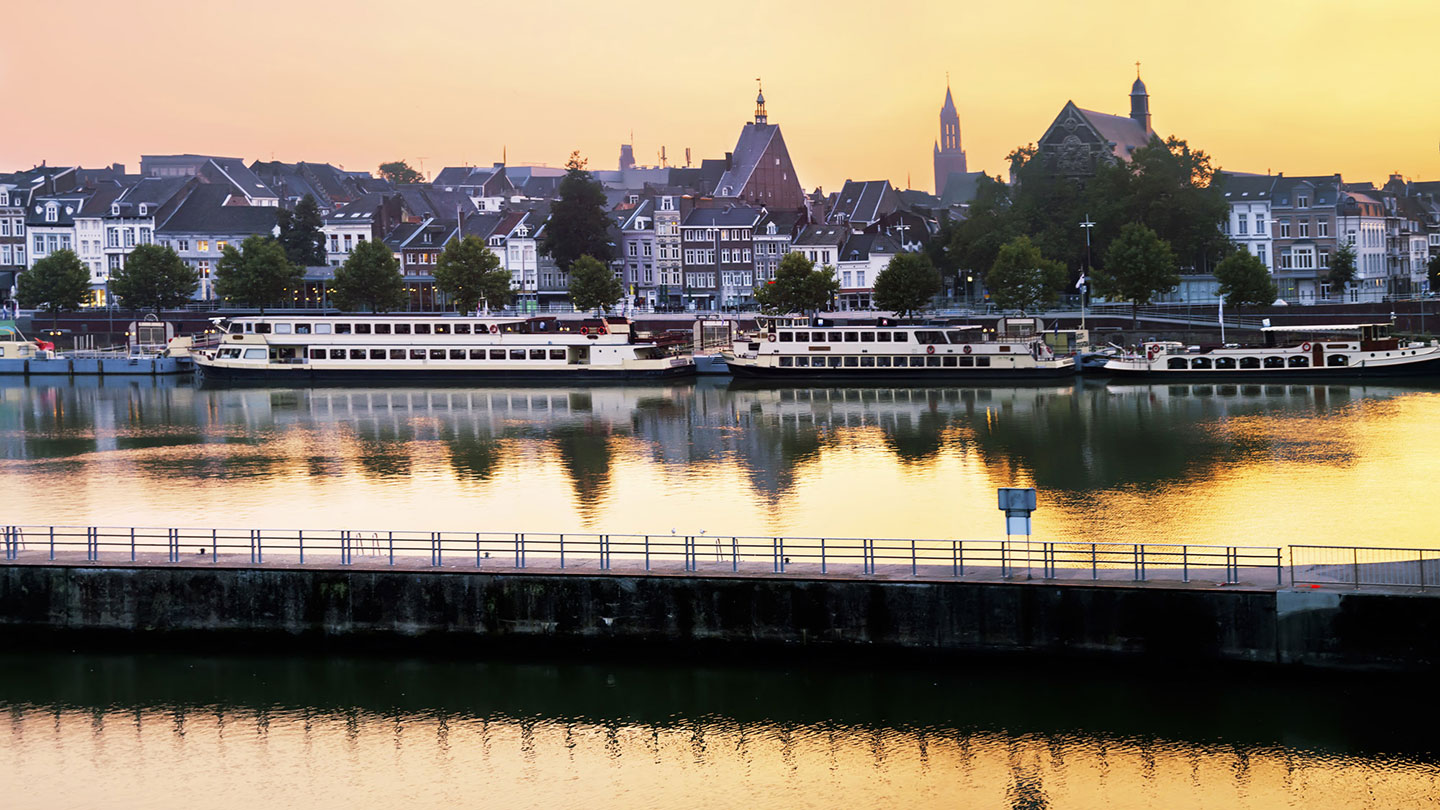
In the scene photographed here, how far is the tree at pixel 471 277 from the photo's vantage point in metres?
136

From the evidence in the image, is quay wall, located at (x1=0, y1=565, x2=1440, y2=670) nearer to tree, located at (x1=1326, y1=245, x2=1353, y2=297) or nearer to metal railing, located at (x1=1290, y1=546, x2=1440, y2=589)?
metal railing, located at (x1=1290, y1=546, x2=1440, y2=589)

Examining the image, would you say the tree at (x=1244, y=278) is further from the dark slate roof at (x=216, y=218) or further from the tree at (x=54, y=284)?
the tree at (x=54, y=284)

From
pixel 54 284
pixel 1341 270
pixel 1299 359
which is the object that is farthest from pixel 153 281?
pixel 1341 270

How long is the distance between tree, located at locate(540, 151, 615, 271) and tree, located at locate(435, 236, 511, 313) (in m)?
13.8

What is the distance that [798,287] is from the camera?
12625 centimetres

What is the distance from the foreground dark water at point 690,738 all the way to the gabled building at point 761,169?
14241cm

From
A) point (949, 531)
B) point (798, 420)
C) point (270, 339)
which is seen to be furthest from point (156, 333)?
point (949, 531)

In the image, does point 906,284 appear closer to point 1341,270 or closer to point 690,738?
point 1341,270

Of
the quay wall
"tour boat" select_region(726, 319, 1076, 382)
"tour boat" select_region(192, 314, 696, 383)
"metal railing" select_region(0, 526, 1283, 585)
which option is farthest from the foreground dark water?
"tour boat" select_region(192, 314, 696, 383)

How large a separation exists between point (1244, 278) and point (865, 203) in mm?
58018

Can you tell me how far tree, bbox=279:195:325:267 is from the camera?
156 meters

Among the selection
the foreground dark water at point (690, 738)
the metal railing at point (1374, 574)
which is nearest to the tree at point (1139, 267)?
the metal railing at point (1374, 574)

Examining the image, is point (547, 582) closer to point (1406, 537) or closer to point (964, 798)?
point (964, 798)

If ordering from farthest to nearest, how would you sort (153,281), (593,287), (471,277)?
(153,281), (471,277), (593,287)
